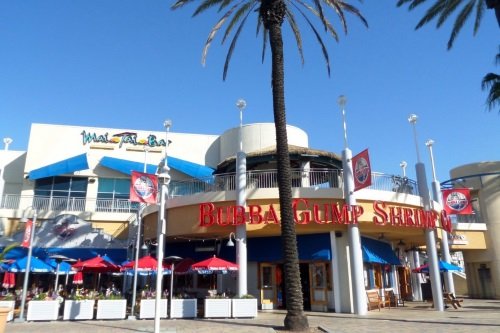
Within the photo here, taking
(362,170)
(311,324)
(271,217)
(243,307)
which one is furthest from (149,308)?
(362,170)

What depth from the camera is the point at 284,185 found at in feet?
48.8

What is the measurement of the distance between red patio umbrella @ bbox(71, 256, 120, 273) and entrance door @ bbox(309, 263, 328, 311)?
9.75m

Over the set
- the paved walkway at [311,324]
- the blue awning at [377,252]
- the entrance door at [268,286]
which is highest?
the blue awning at [377,252]

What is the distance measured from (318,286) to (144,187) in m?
10.8

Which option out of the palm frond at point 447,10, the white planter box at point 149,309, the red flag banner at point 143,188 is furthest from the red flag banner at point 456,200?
the red flag banner at point 143,188

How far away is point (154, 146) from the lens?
33281mm

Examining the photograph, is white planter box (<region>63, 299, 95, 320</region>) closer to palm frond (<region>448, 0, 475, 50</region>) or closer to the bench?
the bench

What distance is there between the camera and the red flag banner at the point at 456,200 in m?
24.0

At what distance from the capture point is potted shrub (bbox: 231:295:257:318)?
17391 mm

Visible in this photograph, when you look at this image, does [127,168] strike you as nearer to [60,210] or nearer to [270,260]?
[60,210]

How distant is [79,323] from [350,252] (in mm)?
11614

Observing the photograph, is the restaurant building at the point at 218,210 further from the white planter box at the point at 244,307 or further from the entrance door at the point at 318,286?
the white planter box at the point at 244,307

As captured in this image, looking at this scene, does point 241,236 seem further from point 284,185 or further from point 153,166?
point 153,166

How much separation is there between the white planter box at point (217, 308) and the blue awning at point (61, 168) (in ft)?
52.4
